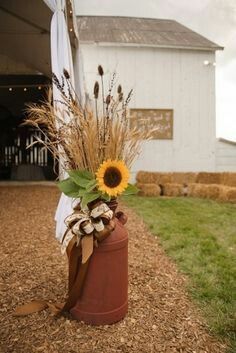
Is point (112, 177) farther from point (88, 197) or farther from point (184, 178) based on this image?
point (184, 178)

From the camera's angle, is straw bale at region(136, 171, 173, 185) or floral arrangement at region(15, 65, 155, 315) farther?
straw bale at region(136, 171, 173, 185)

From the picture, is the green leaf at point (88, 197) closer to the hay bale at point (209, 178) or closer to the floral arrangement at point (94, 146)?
the floral arrangement at point (94, 146)

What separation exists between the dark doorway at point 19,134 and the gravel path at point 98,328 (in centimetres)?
693

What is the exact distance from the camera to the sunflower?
1708mm

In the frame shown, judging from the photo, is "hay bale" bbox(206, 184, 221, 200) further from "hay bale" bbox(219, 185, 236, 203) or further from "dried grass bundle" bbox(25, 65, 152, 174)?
"dried grass bundle" bbox(25, 65, 152, 174)

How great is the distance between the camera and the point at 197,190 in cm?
803

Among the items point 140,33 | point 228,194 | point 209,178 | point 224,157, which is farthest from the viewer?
point 140,33

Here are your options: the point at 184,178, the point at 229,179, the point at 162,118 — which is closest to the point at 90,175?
the point at 229,179

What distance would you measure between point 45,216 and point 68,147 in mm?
2955

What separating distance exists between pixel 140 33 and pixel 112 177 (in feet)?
30.1

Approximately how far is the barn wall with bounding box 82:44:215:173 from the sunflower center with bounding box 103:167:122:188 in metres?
7.28

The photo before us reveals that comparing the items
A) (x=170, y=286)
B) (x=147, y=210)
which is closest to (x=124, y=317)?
(x=170, y=286)

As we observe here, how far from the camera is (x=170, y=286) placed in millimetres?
2439

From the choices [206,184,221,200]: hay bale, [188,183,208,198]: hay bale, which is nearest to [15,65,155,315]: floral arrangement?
[206,184,221,200]: hay bale
